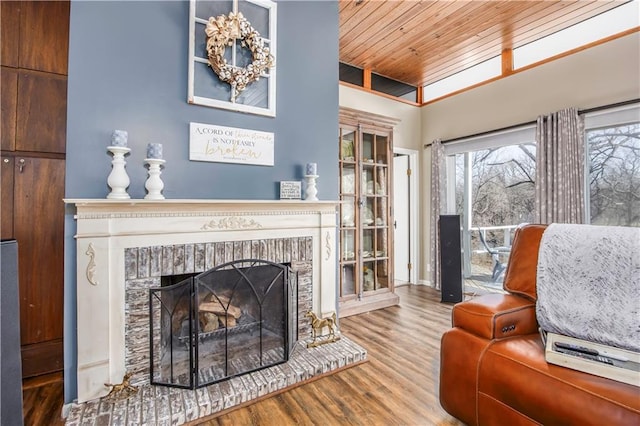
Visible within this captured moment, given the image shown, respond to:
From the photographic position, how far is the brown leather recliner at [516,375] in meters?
1.10

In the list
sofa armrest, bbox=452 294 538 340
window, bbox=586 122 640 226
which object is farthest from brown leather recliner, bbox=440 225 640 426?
window, bbox=586 122 640 226

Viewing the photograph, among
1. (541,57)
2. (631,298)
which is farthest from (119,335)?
(541,57)

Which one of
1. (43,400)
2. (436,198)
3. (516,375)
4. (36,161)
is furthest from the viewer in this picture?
(436,198)

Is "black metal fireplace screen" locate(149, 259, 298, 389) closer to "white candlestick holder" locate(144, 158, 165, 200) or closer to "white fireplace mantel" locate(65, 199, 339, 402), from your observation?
"white fireplace mantel" locate(65, 199, 339, 402)

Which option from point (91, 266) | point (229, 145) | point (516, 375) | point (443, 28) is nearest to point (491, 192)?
point (443, 28)

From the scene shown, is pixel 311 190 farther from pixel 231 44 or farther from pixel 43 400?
pixel 43 400

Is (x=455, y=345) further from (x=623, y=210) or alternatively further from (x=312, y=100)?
(x=623, y=210)

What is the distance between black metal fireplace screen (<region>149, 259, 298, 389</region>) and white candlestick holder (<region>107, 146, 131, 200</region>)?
2.01 feet

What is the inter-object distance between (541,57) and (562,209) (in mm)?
1683

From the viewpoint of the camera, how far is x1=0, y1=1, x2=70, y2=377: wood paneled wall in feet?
6.60

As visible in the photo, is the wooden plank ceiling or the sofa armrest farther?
the wooden plank ceiling

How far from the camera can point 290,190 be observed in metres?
2.36

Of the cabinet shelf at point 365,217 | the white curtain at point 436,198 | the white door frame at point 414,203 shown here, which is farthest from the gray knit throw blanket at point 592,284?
the white door frame at point 414,203

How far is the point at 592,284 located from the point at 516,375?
54 centimetres
